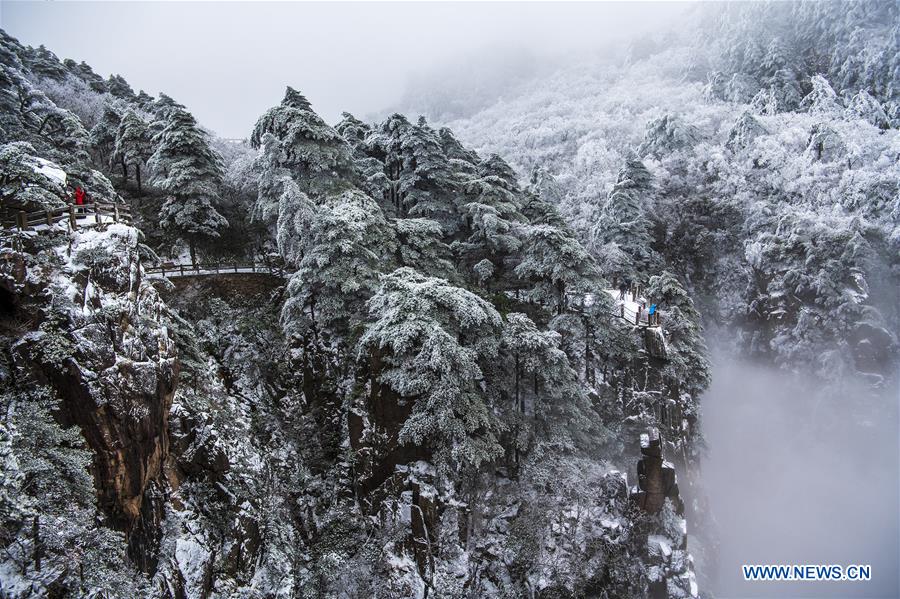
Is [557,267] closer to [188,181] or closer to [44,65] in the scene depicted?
[188,181]

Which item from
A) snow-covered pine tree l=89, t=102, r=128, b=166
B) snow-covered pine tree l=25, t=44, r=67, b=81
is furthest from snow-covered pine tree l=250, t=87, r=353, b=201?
snow-covered pine tree l=25, t=44, r=67, b=81

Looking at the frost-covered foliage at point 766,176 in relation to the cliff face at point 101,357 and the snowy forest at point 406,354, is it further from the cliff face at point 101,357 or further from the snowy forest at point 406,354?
the cliff face at point 101,357

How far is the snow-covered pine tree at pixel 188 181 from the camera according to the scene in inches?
1025

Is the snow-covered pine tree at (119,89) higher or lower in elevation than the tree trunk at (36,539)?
higher

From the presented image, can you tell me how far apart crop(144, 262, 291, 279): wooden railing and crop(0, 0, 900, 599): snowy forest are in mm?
172

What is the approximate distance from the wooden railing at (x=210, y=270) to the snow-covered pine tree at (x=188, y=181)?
0.97 m

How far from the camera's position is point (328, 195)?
23.8 meters

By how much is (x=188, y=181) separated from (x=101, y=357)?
1542cm

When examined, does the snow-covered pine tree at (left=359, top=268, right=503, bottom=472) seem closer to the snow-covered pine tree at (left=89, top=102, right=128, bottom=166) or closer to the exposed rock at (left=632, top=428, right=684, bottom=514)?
the exposed rock at (left=632, top=428, right=684, bottom=514)

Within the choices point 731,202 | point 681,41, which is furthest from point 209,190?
point 681,41

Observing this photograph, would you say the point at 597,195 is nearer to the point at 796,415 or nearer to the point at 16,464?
the point at 796,415

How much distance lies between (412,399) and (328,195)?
1114cm

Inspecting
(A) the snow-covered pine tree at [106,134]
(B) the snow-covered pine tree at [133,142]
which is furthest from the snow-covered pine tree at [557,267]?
(A) the snow-covered pine tree at [106,134]

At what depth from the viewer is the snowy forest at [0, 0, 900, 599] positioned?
47.1ft
